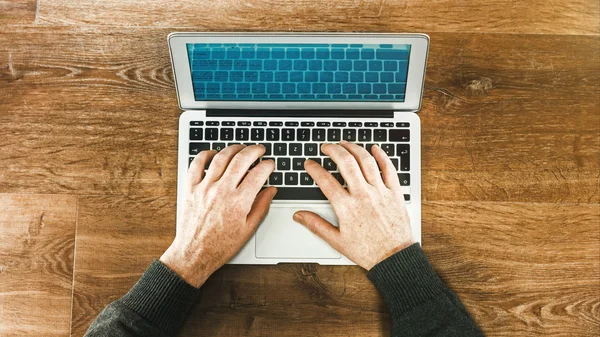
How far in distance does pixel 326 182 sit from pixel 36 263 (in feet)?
1.81

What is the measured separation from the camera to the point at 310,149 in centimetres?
A: 90

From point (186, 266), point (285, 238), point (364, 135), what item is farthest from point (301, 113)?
point (186, 266)

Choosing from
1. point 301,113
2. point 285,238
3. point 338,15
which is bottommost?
point 285,238

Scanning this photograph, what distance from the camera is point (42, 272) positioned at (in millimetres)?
914

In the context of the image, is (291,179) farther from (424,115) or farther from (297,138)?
(424,115)

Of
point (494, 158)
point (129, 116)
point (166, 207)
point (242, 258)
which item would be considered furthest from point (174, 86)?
point (494, 158)

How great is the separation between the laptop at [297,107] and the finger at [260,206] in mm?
18

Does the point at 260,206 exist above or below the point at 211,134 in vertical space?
below

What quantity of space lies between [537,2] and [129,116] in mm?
804

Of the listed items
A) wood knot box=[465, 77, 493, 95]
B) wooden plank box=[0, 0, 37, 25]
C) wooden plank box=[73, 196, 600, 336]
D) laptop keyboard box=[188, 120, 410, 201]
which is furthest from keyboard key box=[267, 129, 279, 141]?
wooden plank box=[0, 0, 37, 25]

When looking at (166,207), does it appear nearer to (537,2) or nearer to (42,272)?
(42,272)

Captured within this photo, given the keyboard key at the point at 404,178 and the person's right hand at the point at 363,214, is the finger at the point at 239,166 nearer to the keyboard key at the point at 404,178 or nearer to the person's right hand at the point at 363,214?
the person's right hand at the point at 363,214

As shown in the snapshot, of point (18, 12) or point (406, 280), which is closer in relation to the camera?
point (406, 280)

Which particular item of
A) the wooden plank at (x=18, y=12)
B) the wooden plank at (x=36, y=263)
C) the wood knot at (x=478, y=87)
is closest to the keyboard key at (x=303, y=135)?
the wood knot at (x=478, y=87)
